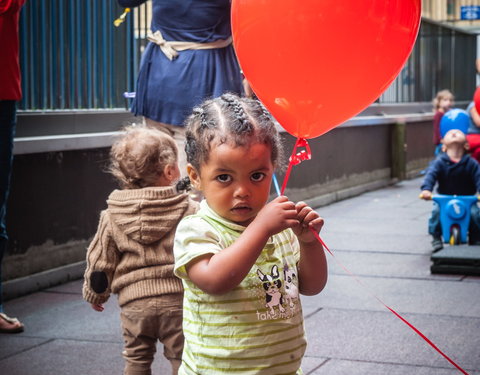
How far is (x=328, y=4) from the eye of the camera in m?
2.81

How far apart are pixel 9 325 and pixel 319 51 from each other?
10.1 ft

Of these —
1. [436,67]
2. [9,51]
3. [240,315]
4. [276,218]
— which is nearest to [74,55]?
[9,51]

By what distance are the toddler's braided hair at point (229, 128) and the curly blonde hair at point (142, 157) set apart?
3.58 feet

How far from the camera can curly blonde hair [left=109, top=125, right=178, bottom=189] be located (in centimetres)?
386

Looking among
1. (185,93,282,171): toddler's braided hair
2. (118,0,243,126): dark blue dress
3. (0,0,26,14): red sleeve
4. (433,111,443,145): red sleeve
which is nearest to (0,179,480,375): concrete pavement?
(118,0,243,126): dark blue dress

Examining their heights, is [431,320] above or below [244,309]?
below

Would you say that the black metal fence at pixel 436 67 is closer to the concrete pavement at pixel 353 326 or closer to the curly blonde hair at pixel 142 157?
the concrete pavement at pixel 353 326

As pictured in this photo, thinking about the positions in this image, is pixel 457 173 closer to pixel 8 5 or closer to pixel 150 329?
pixel 8 5

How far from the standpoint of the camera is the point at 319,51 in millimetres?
2824

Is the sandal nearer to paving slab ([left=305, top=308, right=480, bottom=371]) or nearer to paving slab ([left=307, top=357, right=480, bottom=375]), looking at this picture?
paving slab ([left=305, top=308, right=480, bottom=371])

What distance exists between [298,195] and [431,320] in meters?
5.73

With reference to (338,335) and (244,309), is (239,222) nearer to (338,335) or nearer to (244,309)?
(244,309)

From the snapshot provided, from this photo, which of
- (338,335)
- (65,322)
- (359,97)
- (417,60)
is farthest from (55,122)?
(417,60)

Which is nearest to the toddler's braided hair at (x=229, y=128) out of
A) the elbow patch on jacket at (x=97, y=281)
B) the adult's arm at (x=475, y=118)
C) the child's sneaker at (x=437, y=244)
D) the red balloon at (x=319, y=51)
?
the red balloon at (x=319, y=51)
